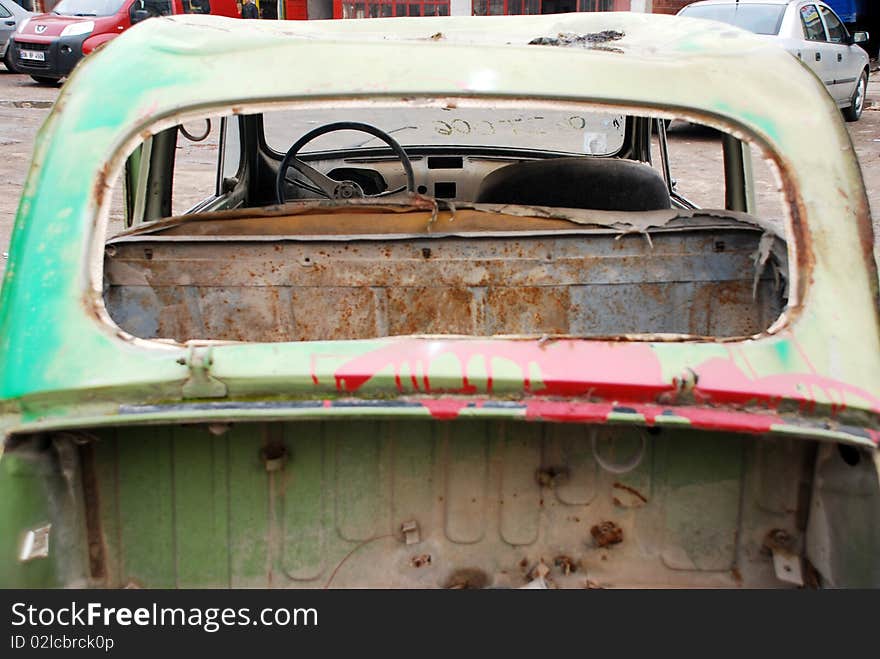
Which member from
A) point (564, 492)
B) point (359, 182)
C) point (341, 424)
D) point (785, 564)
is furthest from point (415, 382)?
point (359, 182)

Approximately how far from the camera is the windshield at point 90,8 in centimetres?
1401

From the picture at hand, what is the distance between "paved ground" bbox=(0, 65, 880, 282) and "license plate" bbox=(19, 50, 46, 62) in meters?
0.52

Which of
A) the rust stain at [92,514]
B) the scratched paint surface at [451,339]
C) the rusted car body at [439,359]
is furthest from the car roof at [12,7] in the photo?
the rust stain at [92,514]

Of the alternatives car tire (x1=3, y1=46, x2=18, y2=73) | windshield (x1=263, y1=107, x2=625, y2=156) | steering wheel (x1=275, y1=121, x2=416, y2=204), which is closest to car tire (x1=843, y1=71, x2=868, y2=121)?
windshield (x1=263, y1=107, x2=625, y2=156)

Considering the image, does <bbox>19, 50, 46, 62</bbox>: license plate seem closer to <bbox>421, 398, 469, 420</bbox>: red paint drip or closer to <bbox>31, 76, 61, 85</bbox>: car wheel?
<bbox>31, 76, 61, 85</bbox>: car wheel

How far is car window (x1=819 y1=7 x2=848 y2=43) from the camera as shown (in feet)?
37.3

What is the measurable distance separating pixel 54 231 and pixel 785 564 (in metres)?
1.55

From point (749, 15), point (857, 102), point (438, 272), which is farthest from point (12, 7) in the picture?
point (438, 272)

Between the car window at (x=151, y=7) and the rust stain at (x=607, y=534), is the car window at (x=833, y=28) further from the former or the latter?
the rust stain at (x=607, y=534)

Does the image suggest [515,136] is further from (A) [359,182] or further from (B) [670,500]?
(B) [670,500]

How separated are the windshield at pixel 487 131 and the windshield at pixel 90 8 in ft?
39.2

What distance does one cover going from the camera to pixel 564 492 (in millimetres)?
1793

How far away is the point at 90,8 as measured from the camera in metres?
14.1

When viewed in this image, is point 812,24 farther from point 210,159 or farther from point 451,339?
point 451,339
